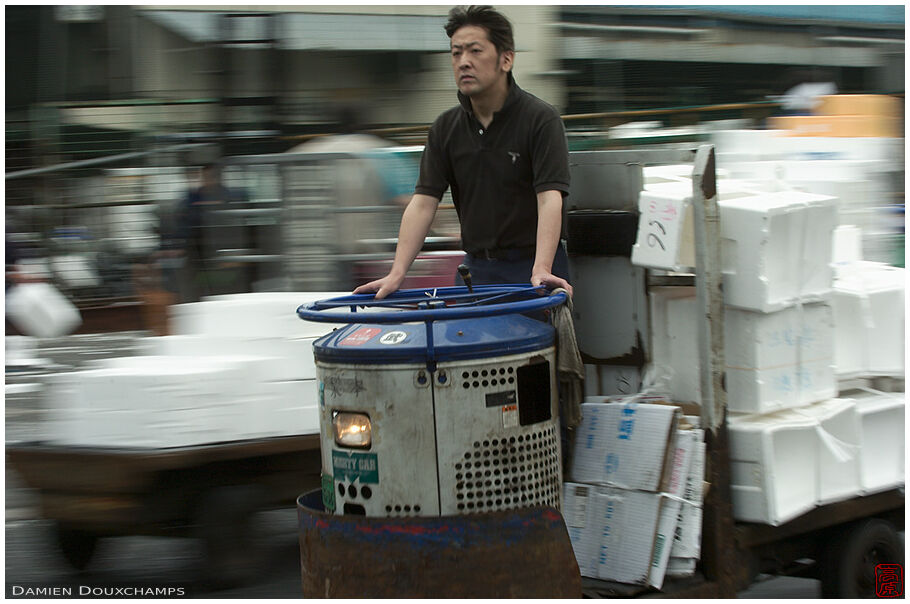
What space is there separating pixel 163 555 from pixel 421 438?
10.5 ft

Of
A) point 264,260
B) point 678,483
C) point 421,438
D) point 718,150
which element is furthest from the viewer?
point 264,260


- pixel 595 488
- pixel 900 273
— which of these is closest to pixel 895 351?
pixel 900 273

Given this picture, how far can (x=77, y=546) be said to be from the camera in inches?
209

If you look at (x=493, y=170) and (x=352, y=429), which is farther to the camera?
(x=493, y=170)

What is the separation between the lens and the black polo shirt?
151 inches

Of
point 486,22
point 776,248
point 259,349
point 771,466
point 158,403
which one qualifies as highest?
point 486,22

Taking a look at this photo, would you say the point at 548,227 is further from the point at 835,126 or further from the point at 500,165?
the point at 835,126

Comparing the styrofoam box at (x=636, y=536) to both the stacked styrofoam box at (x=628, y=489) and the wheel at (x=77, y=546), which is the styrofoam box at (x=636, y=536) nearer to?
the stacked styrofoam box at (x=628, y=489)

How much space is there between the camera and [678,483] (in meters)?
3.79

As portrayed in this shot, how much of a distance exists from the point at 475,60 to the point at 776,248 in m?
1.30

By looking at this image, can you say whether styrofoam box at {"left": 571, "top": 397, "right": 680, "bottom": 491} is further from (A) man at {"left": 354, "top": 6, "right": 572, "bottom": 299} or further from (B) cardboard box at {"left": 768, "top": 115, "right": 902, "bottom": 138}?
(B) cardboard box at {"left": 768, "top": 115, "right": 902, "bottom": 138}

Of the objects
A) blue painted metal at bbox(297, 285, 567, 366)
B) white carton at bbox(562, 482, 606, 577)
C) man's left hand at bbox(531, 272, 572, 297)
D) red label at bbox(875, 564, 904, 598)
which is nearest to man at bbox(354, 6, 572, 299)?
man's left hand at bbox(531, 272, 572, 297)

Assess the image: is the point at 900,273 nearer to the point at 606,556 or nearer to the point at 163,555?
the point at 606,556

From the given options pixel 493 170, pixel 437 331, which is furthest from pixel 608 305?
pixel 437 331
